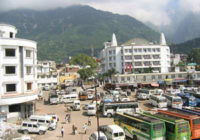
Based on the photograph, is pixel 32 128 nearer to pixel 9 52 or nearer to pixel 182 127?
pixel 9 52

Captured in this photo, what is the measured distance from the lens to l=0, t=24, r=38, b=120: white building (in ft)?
91.9

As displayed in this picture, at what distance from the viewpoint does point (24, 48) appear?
3017 centimetres

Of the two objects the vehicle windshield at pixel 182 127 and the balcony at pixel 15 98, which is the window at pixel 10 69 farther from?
the vehicle windshield at pixel 182 127

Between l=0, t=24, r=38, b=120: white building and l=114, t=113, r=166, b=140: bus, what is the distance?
16312mm

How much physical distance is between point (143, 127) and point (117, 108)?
1221cm

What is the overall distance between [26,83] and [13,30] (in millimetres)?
Answer: 9841

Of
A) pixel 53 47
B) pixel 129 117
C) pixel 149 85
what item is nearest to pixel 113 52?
pixel 149 85

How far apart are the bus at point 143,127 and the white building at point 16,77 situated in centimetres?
1631

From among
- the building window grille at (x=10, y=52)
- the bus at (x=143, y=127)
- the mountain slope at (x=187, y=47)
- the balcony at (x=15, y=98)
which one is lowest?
the bus at (x=143, y=127)

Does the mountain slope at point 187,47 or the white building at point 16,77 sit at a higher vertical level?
the mountain slope at point 187,47

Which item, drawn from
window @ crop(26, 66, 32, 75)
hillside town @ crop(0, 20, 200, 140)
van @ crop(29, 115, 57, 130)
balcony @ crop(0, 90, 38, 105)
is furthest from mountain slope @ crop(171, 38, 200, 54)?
van @ crop(29, 115, 57, 130)

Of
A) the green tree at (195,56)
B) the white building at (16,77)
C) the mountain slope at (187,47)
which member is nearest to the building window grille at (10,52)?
the white building at (16,77)

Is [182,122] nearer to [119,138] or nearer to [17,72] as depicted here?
[119,138]

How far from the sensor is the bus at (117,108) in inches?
1172
